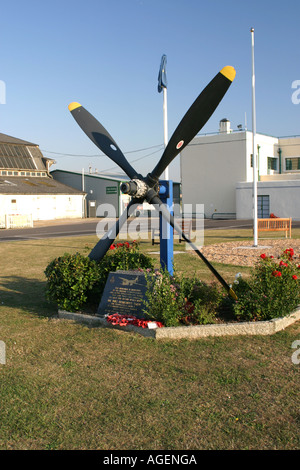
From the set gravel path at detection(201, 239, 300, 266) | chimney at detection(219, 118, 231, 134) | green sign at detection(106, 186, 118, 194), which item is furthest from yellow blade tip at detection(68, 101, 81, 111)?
green sign at detection(106, 186, 118, 194)

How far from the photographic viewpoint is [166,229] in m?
8.61

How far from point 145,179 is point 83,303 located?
2.62m

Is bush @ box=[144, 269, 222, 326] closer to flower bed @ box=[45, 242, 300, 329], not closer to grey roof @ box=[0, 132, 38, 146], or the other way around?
flower bed @ box=[45, 242, 300, 329]

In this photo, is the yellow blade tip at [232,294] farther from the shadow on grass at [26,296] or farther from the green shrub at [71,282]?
the shadow on grass at [26,296]

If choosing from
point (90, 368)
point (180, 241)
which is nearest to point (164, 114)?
point (90, 368)

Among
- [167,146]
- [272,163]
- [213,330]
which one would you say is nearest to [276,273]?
[213,330]

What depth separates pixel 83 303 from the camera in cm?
852

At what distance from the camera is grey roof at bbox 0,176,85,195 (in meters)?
42.9

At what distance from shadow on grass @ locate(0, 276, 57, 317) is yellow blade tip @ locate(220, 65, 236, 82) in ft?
17.3

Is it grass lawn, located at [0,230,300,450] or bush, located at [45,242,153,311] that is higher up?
bush, located at [45,242,153,311]

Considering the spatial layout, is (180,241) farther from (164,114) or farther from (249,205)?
(249,205)

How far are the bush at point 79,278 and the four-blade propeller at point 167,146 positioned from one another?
30cm

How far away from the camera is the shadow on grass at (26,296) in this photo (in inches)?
356

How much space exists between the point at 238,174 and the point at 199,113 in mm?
37131
